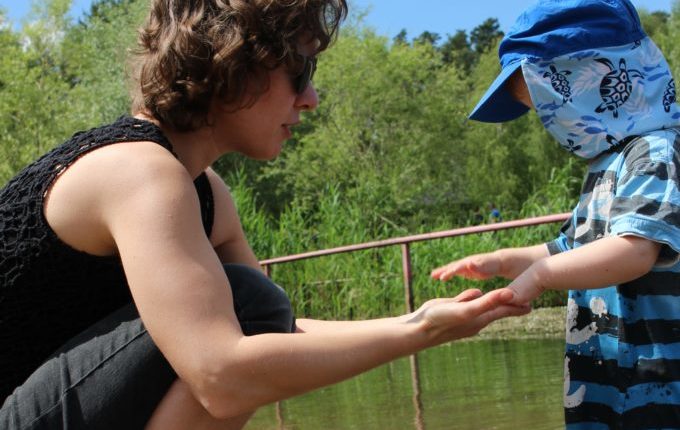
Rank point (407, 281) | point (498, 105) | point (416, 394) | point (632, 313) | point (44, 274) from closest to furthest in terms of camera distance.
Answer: point (44, 274) → point (632, 313) → point (498, 105) → point (416, 394) → point (407, 281)

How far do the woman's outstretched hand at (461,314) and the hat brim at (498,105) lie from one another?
0.86 meters

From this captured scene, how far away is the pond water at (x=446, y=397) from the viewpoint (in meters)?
2.95

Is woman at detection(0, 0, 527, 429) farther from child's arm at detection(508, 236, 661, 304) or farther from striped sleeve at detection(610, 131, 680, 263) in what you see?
striped sleeve at detection(610, 131, 680, 263)

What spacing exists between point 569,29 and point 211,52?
0.93 m

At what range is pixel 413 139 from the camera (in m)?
22.3

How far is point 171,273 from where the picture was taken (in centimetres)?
147

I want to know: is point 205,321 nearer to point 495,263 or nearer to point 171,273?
point 171,273

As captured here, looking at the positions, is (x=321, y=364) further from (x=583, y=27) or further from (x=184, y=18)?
(x=583, y=27)

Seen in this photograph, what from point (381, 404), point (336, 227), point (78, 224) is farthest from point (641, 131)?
point (336, 227)

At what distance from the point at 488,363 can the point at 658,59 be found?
228cm

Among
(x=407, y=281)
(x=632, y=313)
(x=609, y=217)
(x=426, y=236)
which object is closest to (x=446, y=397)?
(x=632, y=313)

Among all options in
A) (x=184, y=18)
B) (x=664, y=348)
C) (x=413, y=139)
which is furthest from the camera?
A: (x=413, y=139)

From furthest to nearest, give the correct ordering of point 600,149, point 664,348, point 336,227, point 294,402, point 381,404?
point 336,227 → point 294,402 → point 381,404 → point 600,149 → point 664,348

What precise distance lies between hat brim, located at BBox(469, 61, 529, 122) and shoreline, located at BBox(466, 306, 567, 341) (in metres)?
2.90
